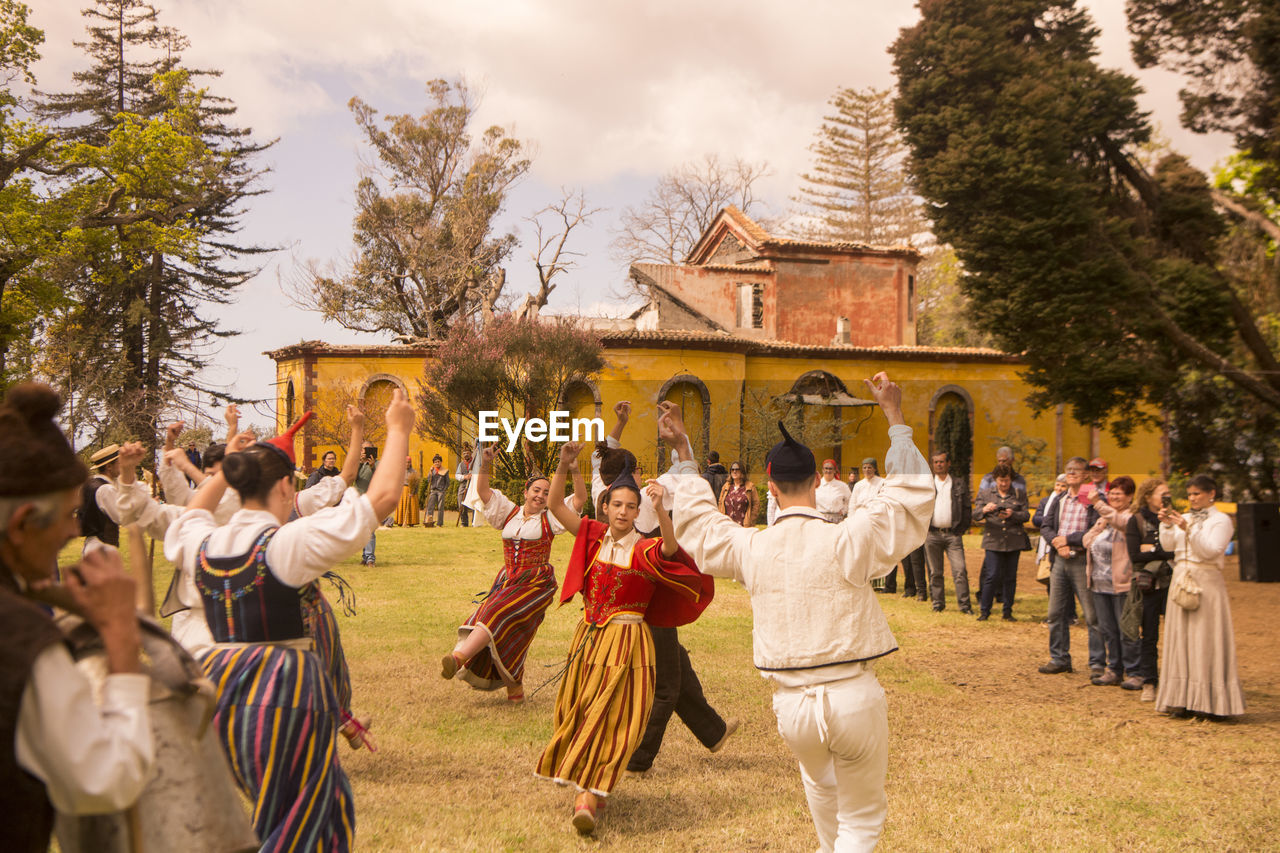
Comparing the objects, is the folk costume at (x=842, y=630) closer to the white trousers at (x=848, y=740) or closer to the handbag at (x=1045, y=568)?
the white trousers at (x=848, y=740)

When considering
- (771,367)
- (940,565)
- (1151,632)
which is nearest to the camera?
(1151,632)

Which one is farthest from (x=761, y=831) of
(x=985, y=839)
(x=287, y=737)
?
(x=287, y=737)

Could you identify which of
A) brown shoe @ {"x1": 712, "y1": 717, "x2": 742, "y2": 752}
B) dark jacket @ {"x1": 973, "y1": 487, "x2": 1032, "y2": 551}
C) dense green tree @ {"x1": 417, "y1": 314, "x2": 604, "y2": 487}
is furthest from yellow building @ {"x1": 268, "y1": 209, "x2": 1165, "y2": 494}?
brown shoe @ {"x1": 712, "y1": 717, "x2": 742, "y2": 752}

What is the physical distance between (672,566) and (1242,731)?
5.08 metres

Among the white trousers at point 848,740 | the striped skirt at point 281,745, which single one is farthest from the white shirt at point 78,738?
the white trousers at point 848,740

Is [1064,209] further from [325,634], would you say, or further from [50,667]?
[50,667]

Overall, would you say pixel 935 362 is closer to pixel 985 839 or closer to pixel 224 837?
pixel 985 839

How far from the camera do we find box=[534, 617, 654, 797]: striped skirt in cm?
527

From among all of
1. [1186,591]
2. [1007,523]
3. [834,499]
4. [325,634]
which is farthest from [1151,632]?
[325,634]

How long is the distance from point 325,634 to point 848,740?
2.41 metres

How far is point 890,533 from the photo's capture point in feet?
12.8

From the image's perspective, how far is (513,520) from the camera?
790 centimetres

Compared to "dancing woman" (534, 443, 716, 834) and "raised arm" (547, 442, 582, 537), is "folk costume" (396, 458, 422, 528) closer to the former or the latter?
"raised arm" (547, 442, 582, 537)

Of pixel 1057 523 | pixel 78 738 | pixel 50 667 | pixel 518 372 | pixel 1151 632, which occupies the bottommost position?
pixel 1151 632
